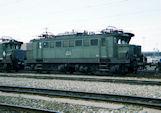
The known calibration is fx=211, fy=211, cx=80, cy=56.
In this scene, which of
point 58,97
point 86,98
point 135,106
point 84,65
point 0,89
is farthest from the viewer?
point 84,65

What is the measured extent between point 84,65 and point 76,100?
36.9ft

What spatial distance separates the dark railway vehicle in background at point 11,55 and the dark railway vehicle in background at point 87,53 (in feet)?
7.77

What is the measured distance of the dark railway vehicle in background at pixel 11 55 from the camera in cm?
2498

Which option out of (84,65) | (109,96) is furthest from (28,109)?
(84,65)

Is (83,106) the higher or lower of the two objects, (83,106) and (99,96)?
the lower

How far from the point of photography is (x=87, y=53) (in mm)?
19703

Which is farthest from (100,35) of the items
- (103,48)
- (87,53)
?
(87,53)

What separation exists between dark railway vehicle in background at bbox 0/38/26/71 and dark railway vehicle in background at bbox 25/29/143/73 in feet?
7.77

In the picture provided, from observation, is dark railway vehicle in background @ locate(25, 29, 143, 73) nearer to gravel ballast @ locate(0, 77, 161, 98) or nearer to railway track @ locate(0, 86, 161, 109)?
gravel ballast @ locate(0, 77, 161, 98)

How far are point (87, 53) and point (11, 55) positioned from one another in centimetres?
1022

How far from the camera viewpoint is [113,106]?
7.74 metres

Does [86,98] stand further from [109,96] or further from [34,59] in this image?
Result: [34,59]

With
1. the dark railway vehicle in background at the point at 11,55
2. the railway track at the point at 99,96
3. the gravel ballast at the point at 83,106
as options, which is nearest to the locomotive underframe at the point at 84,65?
the dark railway vehicle in background at the point at 11,55

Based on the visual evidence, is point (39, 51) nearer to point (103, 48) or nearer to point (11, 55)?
point (11, 55)
